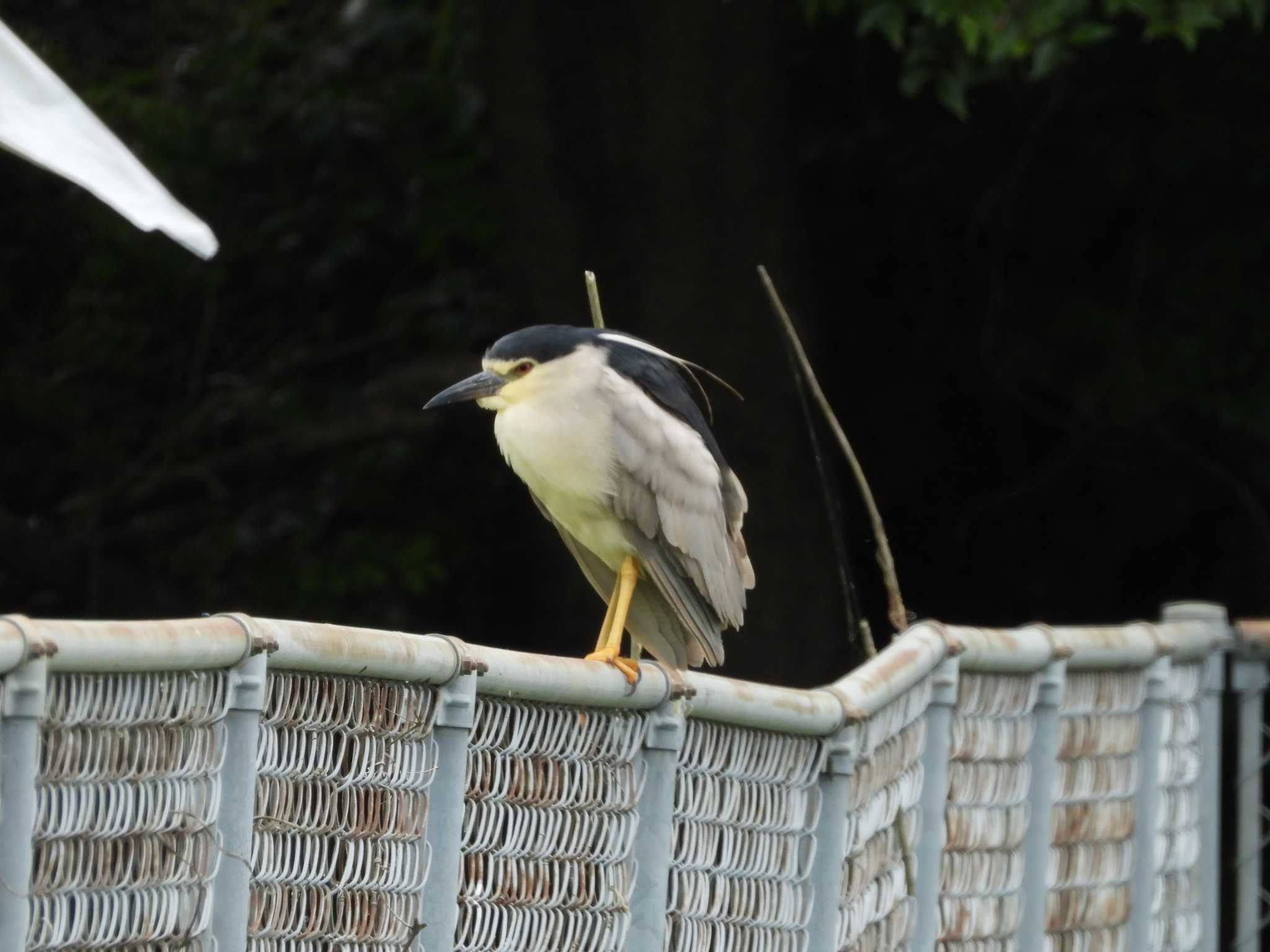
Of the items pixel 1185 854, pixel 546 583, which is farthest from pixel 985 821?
pixel 546 583

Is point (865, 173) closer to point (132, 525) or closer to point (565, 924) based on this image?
point (132, 525)

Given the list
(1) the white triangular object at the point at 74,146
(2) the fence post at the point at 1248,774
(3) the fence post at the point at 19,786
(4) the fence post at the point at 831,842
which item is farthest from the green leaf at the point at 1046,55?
(3) the fence post at the point at 19,786

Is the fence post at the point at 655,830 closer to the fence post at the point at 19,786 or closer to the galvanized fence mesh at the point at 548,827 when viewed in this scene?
the galvanized fence mesh at the point at 548,827

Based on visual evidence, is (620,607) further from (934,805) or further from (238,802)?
(238,802)

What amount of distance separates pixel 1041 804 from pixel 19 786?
7.85 feet

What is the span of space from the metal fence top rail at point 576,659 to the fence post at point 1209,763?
0.01 meters

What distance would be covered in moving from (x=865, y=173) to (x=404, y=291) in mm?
1942

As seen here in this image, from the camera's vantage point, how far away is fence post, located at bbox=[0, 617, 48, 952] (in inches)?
66.2

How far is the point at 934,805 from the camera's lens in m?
3.38

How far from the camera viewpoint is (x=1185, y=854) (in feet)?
14.3

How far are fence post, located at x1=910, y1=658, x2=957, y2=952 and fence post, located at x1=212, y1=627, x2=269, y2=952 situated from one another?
63.2 inches

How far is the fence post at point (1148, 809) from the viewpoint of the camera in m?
4.06

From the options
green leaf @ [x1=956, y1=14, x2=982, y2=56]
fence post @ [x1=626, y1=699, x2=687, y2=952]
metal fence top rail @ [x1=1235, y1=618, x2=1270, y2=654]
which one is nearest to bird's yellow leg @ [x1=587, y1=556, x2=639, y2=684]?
fence post @ [x1=626, y1=699, x2=687, y2=952]

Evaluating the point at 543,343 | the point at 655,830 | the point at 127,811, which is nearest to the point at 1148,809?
the point at 543,343
